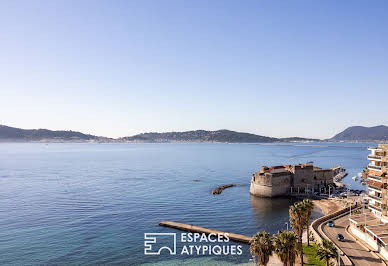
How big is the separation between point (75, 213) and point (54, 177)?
69.8 meters

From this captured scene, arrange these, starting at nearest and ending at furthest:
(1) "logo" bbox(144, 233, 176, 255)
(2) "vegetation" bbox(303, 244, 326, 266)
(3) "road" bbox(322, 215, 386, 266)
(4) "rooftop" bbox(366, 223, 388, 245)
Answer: (3) "road" bbox(322, 215, 386, 266), (4) "rooftop" bbox(366, 223, 388, 245), (2) "vegetation" bbox(303, 244, 326, 266), (1) "logo" bbox(144, 233, 176, 255)

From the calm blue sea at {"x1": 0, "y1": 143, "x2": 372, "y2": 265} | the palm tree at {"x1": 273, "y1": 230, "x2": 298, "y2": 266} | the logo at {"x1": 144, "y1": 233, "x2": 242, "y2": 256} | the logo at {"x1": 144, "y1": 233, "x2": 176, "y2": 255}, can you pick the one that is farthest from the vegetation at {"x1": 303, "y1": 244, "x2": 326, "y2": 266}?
the logo at {"x1": 144, "y1": 233, "x2": 176, "y2": 255}

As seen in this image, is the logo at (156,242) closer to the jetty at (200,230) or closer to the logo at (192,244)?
the logo at (192,244)

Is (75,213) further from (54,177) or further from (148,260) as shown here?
(54,177)

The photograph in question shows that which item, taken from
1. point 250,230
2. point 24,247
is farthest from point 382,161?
point 24,247

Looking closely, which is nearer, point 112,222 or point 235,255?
point 235,255

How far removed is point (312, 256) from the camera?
44281 millimetres

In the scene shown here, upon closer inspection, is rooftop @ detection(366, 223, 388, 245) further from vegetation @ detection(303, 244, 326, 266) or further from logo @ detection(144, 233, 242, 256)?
logo @ detection(144, 233, 242, 256)

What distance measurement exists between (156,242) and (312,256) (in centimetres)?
2911

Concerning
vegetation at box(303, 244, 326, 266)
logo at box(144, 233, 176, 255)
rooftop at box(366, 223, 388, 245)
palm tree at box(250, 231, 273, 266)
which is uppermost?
palm tree at box(250, 231, 273, 266)

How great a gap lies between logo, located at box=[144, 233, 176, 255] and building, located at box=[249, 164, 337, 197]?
43.8 metres

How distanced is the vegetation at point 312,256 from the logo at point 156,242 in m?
23.2

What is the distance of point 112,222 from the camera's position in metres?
66.5

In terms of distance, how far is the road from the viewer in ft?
127
